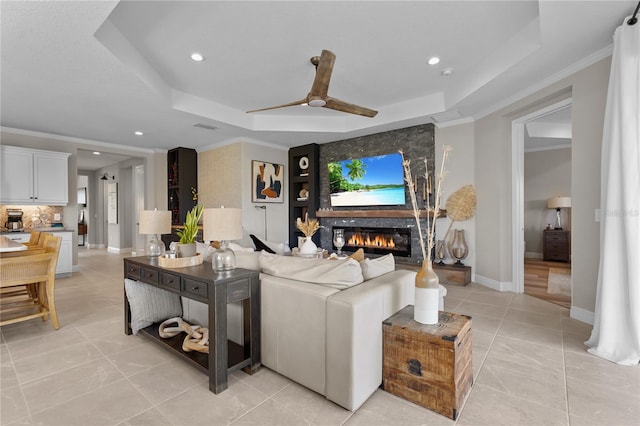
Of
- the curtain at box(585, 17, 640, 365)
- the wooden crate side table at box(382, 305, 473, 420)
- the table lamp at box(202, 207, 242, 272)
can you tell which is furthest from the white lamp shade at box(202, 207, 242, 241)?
the curtain at box(585, 17, 640, 365)

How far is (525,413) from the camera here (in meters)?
1.68

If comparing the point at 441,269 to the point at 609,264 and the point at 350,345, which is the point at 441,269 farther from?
the point at 350,345

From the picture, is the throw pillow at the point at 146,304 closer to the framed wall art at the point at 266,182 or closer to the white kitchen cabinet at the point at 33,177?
the framed wall art at the point at 266,182

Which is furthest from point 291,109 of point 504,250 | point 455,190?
point 504,250

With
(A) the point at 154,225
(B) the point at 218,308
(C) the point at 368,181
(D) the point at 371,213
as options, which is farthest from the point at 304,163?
(B) the point at 218,308

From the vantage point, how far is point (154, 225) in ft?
8.61

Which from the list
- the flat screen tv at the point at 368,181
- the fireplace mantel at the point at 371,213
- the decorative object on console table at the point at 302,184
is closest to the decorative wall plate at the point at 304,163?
the decorative object on console table at the point at 302,184

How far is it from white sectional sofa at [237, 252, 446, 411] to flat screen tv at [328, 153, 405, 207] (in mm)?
3444

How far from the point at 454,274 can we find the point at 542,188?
14.1 feet

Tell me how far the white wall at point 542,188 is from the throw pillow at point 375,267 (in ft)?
21.6

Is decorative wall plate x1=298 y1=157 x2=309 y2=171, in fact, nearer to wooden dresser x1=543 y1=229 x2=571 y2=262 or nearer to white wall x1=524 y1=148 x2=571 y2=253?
white wall x1=524 y1=148 x2=571 y2=253

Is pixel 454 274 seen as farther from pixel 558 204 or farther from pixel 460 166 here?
pixel 558 204

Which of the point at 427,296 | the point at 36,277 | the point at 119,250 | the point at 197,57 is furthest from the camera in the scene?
the point at 119,250

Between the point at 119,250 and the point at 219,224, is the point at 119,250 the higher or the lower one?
the lower one
